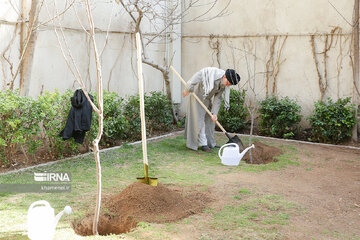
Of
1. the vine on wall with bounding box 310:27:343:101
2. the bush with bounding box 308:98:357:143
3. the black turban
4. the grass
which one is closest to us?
the grass

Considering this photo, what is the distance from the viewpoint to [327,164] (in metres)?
6.74

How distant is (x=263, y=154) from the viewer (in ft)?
24.5

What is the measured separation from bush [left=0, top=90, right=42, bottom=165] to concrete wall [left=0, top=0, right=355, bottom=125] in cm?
157

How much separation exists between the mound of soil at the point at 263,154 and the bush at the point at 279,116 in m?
1.12

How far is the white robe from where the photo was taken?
23.8 feet

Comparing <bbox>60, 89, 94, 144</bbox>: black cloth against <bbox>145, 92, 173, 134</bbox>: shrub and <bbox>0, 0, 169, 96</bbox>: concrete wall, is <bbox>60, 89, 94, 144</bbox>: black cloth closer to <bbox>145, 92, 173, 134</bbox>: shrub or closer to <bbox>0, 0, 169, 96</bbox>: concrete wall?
<bbox>0, 0, 169, 96</bbox>: concrete wall

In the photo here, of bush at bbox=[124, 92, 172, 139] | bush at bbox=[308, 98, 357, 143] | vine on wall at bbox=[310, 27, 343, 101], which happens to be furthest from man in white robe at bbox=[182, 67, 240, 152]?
vine on wall at bbox=[310, 27, 343, 101]

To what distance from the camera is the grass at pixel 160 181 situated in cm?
398

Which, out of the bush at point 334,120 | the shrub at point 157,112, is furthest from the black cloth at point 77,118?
the bush at point 334,120

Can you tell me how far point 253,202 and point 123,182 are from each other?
5.76ft

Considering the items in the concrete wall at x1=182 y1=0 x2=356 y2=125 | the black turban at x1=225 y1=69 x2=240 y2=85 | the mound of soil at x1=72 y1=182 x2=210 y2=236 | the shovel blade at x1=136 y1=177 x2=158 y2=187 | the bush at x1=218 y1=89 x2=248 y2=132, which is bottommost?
the mound of soil at x1=72 y1=182 x2=210 y2=236

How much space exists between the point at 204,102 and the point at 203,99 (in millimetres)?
68

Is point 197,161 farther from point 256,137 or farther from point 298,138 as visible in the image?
point 298,138

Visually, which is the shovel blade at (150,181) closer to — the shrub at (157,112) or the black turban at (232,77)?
the black turban at (232,77)
